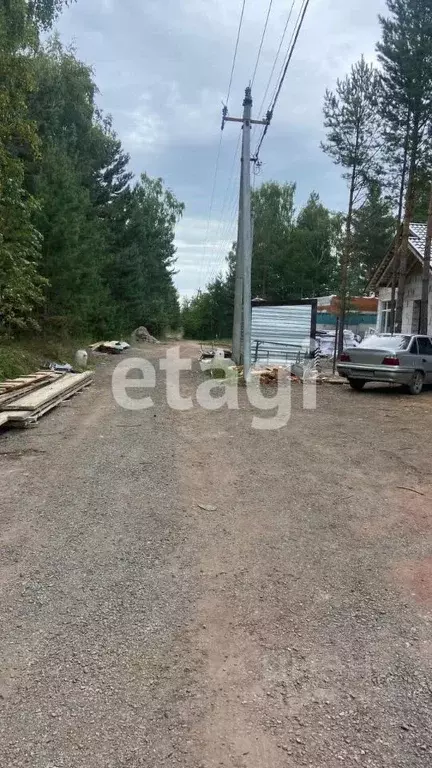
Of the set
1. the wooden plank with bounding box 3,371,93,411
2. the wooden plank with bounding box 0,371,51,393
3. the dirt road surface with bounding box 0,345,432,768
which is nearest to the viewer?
the dirt road surface with bounding box 0,345,432,768

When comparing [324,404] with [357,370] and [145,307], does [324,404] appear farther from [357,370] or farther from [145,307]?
[145,307]

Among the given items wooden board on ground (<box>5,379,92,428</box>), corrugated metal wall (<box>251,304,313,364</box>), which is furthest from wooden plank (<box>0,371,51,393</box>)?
corrugated metal wall (<box>251,304,313,364</box>)

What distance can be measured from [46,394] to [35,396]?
0.33 meters

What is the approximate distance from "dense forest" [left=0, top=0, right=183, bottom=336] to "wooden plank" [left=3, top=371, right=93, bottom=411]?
2287mm

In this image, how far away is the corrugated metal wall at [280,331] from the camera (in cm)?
1930

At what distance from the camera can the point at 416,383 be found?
1287 cm

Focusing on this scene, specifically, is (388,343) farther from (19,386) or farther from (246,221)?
(19,386)

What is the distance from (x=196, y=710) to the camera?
234 cm

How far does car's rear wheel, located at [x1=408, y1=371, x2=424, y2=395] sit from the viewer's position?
12.7 metres

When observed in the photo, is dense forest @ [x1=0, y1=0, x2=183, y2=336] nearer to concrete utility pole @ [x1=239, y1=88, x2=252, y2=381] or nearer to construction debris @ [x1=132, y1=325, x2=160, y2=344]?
construction debris @ [x1=132, y1=325, x2=160, y2=344]

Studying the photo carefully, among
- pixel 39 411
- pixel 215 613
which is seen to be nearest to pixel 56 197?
pixel 39 411

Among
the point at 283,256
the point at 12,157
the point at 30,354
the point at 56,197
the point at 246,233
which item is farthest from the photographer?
the point at 283,256

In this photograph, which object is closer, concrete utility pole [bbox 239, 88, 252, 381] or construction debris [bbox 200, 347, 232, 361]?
concrete utility pole [bbox 239, 88, 252, 381]

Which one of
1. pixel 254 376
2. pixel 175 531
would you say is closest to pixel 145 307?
pixel 254 376
